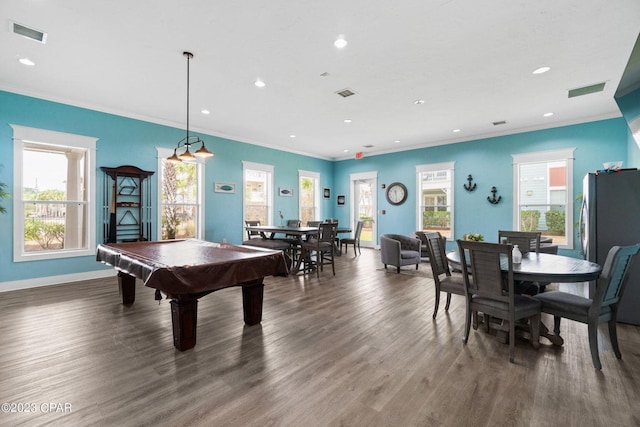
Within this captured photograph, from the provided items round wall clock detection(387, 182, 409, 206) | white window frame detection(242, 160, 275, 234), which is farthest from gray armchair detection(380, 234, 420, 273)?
white window frame detection(242, 160, 275, 234)

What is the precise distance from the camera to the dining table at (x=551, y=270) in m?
2.30

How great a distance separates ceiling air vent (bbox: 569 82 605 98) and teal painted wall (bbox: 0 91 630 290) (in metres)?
1.65

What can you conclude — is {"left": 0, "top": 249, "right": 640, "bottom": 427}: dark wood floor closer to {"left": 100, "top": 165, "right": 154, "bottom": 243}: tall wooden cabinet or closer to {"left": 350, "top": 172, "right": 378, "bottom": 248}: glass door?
{"left": 100, "top": 165, "right": 154, "bottom": 243}: tall wooden cabinet

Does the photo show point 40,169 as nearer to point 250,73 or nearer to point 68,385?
point 250,73

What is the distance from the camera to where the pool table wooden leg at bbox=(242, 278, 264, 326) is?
3.04 metres

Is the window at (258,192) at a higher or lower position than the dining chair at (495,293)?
higher

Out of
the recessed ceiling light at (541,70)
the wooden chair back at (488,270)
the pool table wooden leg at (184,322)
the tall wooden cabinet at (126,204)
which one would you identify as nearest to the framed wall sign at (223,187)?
the tall wooden cabinet at (126,204)

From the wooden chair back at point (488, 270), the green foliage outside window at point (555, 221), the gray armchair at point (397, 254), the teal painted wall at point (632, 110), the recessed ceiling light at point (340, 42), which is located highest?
the recessed ceiling light at point (340, 42)

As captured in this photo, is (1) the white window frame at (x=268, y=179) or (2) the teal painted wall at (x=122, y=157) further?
(1) the white window frame at (x=268, y=179)

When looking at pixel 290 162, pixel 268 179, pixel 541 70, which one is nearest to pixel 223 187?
pixel 268 179

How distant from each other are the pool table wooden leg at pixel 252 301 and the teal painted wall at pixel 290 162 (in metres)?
3.76

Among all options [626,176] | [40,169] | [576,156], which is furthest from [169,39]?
[576,156]

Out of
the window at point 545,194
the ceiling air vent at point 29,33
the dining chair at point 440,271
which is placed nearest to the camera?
the ceiling air vent at point 29,33

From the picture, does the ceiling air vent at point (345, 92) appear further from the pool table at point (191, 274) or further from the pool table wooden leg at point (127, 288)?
the pool table wooden leg at point (127, 288)
